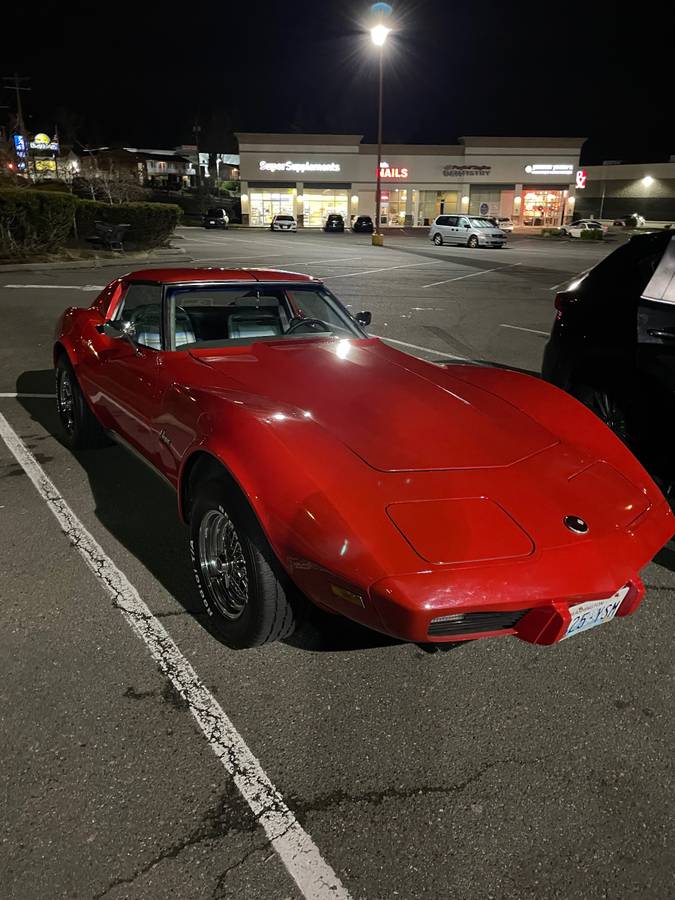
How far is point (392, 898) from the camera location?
67.5 inches

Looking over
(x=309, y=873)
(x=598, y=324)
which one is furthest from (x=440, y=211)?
(x=309, y=873)

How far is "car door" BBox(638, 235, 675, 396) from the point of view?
12.9 feet

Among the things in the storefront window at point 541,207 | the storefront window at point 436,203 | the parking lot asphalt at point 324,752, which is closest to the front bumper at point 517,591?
the parking lot asphalt at point 324,752

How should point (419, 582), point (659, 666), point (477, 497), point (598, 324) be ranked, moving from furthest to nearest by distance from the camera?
1. point (598, 324)
2. point (659, 666)
3. point (477, 497)
4. point (419, 582)

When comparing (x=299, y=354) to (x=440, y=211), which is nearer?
(x=299, y=354)

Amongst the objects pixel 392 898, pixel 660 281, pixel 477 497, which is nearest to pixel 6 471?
pixel 477 497

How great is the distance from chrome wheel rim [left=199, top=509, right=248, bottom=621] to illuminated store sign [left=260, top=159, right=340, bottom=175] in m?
56.3

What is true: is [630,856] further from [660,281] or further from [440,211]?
[440,211]

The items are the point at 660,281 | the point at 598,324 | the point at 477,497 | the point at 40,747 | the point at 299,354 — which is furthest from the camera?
the point at 598,324

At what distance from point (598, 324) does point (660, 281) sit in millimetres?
471

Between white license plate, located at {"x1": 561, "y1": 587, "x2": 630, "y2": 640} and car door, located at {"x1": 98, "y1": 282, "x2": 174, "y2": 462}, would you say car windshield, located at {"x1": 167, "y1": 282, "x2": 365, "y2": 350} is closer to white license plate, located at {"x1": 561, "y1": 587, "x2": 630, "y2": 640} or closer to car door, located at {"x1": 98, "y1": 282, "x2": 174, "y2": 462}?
car door, located at {"x1": 98, "y1": 282, "x2": 174, "y2": 462}

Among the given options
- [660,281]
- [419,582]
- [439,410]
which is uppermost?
[660,281]

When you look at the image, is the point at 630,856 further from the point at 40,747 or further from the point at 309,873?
the point at 40,747

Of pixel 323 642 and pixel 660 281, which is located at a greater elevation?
pixel 660 281
